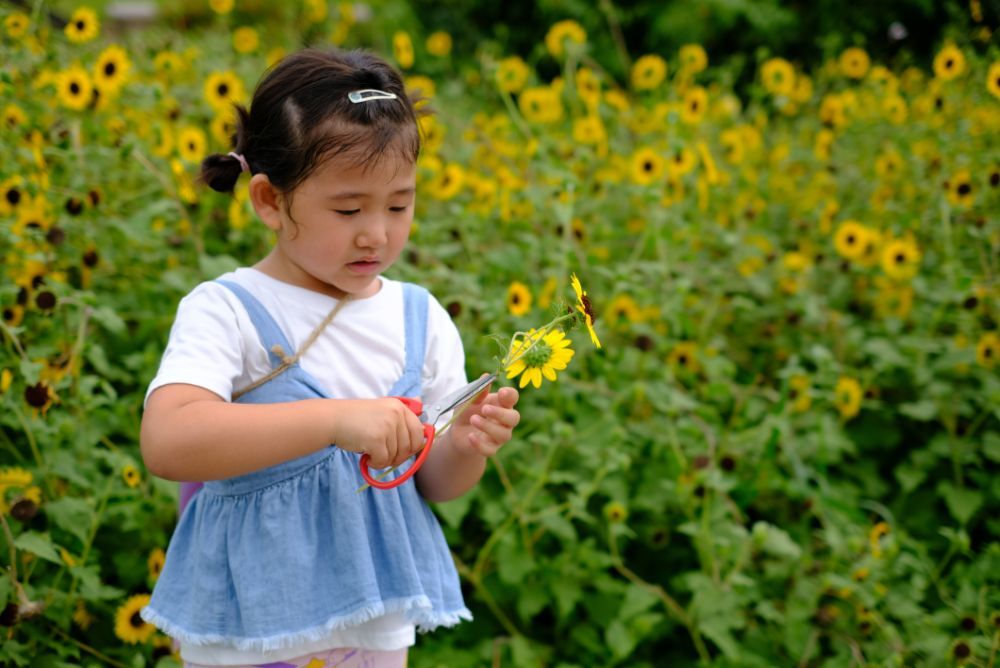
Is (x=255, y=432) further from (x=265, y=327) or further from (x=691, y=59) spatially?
(x=691, y=59)

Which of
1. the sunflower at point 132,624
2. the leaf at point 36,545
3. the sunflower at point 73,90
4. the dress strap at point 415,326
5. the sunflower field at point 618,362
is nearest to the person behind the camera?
the dress strap at point 415,326

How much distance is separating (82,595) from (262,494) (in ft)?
2.36

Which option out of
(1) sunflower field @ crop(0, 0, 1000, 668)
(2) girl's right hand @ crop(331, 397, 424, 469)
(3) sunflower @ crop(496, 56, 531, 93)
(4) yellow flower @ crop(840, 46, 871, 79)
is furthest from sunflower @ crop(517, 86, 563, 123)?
(2) girl's right hand @ crop(331, 397, 424, 469)

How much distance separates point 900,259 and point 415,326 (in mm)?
2103

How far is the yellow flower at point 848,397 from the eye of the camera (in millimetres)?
2699

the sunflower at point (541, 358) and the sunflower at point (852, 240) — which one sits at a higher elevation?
the sunflower at point (541, 358)

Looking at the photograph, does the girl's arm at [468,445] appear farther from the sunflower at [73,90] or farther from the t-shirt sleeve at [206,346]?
the sunflower at [73,90]

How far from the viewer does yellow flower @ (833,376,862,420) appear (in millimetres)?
2699

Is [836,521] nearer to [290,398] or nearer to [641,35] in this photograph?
[290,398]

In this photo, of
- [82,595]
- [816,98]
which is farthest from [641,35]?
[82,595]

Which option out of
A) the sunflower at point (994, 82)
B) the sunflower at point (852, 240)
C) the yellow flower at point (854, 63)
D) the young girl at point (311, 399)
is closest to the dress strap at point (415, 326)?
the young girl at point (311, 399)

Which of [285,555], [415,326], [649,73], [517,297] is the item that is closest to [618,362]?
[517,297]

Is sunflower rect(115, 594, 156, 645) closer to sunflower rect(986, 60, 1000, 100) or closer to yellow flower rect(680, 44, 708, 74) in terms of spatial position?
yellow flower rect(680, 44, 708, 74)

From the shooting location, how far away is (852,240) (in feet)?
10.4
